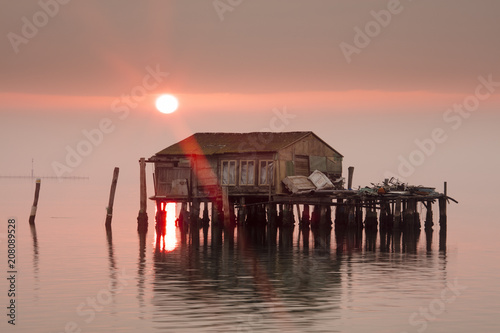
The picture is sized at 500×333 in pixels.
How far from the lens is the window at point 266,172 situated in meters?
57.3

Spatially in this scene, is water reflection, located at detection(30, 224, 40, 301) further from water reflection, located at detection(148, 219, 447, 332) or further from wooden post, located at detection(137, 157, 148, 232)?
wooden post, located at detection(137, 157, 148, 232)

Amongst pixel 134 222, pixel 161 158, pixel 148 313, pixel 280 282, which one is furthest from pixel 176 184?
pixel 148 313

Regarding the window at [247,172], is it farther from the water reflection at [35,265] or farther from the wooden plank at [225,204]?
the water reflection at [35,265]

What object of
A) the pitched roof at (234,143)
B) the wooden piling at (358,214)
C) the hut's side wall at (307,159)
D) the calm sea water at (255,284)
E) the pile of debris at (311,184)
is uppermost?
the pitched roof at (234,143)

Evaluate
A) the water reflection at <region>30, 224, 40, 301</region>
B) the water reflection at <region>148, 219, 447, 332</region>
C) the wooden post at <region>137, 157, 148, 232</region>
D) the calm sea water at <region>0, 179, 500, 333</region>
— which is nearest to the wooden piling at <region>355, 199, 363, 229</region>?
the water reflection at <region>148, 219, 447, 332</region>

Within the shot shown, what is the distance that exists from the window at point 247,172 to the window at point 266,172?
534mm

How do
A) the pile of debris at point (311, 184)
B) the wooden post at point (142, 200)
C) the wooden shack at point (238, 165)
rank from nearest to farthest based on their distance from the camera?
the wooden post at point (142, 200) → the pile of debris at point (311, 184) → the wooden shack at point (238, 165)

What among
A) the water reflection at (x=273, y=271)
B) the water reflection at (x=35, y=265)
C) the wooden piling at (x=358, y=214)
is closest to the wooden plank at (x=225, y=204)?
the water reflection at (x=273, y=271)

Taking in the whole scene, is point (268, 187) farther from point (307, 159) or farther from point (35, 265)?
point (35, 265)

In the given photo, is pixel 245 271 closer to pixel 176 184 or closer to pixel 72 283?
pixel 72 283

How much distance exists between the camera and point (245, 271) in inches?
1486

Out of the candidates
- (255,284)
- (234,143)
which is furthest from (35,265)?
(234,143)

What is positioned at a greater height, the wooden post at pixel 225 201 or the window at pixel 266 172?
the window at pixel 266 172

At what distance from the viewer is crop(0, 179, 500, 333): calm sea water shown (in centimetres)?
2627
